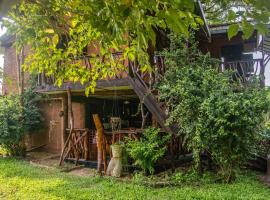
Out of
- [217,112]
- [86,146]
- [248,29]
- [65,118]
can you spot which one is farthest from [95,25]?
[65,118]

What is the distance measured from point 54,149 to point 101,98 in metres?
3.48

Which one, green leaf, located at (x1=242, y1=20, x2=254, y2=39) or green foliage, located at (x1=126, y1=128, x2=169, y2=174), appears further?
green foliage, located at (x1=126, y1=128, x2=169, y2=174)

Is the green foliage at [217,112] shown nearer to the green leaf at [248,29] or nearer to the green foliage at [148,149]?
the green foliage at [148,149]

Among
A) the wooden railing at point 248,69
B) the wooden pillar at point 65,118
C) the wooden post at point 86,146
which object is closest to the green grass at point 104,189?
the wooden post at point 86,146

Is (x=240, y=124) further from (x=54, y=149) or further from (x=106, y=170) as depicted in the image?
(x=54, y=149)

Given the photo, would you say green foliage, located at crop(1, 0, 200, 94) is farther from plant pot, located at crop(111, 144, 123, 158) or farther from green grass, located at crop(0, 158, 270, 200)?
plant pot, located at crop(111, 144, 123, 158)

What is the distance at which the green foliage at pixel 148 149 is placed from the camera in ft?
26.8

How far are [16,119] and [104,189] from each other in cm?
684

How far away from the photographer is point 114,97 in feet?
43.7

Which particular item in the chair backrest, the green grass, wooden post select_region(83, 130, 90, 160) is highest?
the chair backrest

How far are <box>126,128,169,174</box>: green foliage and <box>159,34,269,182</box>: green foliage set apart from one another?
71 cm

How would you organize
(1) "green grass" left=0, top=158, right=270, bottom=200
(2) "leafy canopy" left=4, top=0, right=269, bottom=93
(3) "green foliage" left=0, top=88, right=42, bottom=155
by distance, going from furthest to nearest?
(3) "green foliage" left=0, top=88, right=42, bottom=155, (1) "green grass" left=0, top=158, right=270, bottom=200, (2) "leafy canopy" left=4, top=0, right=269, bottom=93

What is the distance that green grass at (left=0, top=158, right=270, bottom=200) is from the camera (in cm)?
662

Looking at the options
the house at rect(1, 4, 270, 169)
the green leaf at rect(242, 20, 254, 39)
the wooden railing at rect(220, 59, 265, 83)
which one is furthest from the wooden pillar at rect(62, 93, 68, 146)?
the green leaf at rect(242, 20, 254, 39)
